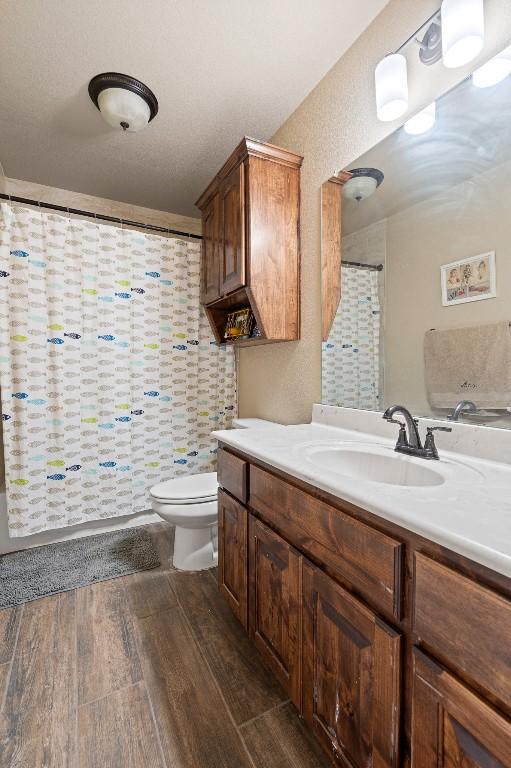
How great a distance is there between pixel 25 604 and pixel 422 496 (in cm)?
191

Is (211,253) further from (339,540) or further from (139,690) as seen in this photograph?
(139,690)

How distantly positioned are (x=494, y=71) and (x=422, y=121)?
0.24m

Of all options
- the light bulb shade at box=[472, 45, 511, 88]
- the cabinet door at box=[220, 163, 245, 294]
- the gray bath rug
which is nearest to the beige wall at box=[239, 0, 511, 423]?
the light bulb shade at box=[472, 45, 511, 88]

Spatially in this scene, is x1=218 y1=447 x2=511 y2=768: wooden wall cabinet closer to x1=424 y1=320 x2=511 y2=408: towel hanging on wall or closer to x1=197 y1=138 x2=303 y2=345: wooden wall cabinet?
x1=424 y1=320 x2=511 y2=408: towel hanging on wall

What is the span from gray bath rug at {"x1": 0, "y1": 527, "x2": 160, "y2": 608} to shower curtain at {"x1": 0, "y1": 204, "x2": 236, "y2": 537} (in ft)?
0.53

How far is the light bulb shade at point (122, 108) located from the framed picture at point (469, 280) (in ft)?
5.50

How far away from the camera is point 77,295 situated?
2.23m

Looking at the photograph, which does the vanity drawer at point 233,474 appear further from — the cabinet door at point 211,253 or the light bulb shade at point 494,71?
the light bulb shade at point 494,71

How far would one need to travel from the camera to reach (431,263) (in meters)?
1.21

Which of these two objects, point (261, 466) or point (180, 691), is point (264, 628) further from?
point (261, 466)

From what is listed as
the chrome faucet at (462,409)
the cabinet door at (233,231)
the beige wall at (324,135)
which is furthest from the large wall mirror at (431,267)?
the cabinet door at (233,231)

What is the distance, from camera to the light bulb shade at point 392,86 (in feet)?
4.07

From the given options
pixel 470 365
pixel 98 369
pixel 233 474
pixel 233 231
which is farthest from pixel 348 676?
pixel 98 369

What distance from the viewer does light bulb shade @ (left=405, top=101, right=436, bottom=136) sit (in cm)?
120
